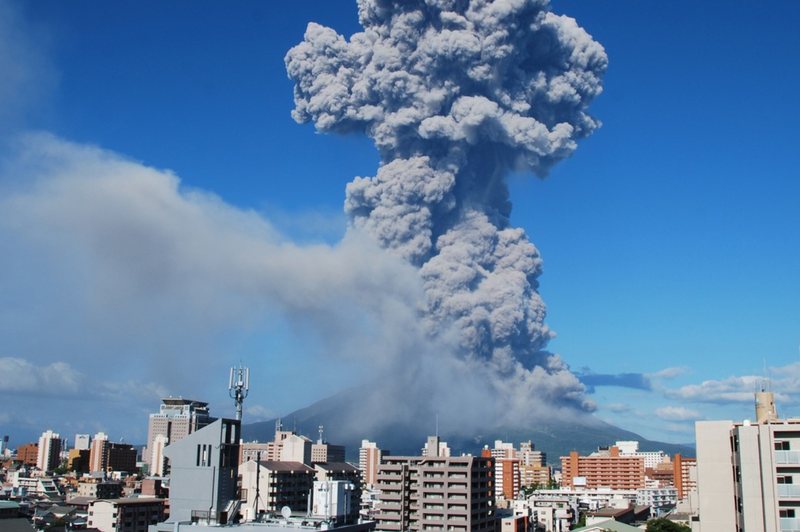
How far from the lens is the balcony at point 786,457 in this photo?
17.1 meters

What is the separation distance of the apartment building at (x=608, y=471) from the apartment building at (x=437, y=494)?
52328mm

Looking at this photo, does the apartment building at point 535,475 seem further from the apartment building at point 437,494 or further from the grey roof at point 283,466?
the apartment building at point 437,494

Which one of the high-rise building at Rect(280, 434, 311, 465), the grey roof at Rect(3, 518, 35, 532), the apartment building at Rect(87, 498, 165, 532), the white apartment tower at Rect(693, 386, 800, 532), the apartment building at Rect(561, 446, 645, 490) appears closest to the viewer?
the white apartment tower at Rect(693, 386, 800, 532)

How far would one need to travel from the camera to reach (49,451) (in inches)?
4326

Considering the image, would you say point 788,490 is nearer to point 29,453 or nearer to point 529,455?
point 529,455

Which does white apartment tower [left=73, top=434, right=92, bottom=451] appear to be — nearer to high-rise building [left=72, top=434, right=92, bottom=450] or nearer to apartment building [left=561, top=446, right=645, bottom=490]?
high-rise building [left=72, top=434, right=92, bottom=450]

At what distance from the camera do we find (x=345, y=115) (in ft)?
242

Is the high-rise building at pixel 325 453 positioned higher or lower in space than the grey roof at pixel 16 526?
higher

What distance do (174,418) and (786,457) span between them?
325 feet

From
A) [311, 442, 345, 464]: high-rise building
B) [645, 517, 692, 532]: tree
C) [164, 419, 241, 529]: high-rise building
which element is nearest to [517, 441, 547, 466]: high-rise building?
[311, 442, 345, 464]: high-rise building

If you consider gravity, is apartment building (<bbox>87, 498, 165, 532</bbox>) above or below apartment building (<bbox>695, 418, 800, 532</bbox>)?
below

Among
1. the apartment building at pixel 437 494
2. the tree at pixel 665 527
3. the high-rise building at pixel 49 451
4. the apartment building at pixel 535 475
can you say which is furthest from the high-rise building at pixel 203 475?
the high-rise building at pixel 49 451

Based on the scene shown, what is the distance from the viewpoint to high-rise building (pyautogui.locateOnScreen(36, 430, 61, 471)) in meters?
109

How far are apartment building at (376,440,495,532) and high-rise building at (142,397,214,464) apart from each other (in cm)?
6828
